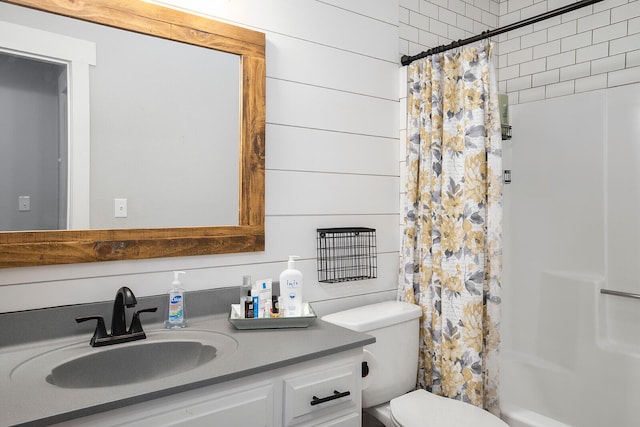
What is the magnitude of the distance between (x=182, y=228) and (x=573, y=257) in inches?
80.2

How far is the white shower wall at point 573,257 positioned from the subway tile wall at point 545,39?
18 cm

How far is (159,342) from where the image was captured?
4.56 ft

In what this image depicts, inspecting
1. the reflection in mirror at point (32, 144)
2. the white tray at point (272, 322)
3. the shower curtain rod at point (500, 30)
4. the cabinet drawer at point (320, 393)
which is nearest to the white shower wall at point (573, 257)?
the shower curtain rod at point (500, 30)

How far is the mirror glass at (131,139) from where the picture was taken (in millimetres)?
1329

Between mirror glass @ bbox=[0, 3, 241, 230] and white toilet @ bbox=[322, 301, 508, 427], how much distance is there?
2.42ft

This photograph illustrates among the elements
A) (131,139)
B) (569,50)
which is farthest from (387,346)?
(569,50)

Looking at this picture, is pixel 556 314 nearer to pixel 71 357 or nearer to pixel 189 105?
pixel 189 105

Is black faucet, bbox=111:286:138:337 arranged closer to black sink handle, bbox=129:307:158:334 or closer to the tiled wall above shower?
black sink handle, bbox=129:307:158:334

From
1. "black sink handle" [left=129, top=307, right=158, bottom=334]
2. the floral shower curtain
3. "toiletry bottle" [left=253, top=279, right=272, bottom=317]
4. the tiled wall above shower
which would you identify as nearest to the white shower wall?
the tiled wall above shower

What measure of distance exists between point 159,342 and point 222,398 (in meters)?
0.36

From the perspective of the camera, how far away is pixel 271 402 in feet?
4.07

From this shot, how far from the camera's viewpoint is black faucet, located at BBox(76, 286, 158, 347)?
134 centimetres

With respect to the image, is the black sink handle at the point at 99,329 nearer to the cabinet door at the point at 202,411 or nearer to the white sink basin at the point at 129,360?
the white sink basin at the point at 129,360

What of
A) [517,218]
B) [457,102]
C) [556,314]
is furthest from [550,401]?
[457,102]
